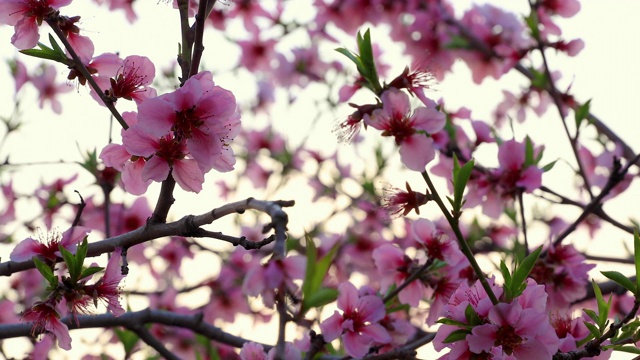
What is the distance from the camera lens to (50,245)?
5.44ft

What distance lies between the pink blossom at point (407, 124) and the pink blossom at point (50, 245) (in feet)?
2.61

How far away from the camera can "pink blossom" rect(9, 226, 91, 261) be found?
1618mm

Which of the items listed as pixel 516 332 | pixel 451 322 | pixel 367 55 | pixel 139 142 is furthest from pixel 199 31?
pixel 516 332

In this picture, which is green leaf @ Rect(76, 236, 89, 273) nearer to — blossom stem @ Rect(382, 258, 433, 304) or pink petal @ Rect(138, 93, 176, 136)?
pink petal @ Rect(138, 93, 176, 136)

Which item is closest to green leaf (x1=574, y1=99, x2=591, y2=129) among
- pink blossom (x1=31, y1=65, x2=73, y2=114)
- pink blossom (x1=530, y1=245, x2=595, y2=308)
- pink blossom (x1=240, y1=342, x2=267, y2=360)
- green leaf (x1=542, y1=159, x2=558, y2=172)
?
green leaf (x1=542, y1=159, x2=558, y2=172)

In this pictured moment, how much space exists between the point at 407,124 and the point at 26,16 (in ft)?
3.30

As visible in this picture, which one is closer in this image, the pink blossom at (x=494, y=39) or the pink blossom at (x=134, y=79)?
the pink blossom at (x=134, y=79)

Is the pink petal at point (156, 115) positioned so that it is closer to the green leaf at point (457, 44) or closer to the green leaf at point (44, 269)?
the green leaf at point (44, 269)

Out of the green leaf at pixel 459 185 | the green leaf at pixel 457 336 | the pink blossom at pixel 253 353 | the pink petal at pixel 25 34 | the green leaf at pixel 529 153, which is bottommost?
the green leaf at pixel 457 336

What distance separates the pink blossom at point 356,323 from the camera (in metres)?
1.87

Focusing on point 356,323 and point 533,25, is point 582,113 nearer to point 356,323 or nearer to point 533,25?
point 533,25

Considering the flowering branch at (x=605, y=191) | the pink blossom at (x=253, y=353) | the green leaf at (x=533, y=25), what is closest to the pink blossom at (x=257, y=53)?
the green leaf at (x=533, y=25)

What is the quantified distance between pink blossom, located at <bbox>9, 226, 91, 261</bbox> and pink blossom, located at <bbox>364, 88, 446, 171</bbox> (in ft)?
2.61

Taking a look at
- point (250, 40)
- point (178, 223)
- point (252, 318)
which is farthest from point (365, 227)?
point (178, 223)
